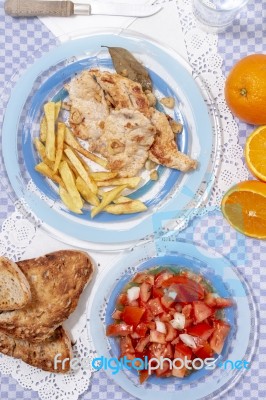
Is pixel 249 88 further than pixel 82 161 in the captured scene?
No


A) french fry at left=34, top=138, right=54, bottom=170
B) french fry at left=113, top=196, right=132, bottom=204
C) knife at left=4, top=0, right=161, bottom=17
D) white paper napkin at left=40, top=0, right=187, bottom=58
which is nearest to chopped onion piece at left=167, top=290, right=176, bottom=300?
french fry at left=113, top=196, right=132, bottom=204

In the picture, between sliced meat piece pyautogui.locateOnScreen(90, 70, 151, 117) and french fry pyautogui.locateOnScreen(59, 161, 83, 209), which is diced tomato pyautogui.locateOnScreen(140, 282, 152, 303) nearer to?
french fry pyautogui.locateOnScreen(59, 161, 83, 209)

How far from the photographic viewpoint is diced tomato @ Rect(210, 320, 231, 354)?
1843mm

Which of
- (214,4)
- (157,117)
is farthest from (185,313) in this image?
(214,4)

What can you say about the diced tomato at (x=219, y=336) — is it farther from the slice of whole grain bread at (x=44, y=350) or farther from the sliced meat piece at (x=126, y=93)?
the sliced meat piece at (x=126, y=93)

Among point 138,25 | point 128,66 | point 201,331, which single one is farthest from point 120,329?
point 138,25

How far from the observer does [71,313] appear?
1861 mm

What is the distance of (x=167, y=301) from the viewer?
182 centimetres

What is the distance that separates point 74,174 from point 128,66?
38 cm

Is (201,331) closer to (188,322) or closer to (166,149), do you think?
(188,322)

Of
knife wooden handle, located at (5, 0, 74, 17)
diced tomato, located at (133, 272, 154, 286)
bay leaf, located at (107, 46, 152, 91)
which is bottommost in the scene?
diced tomato, located at (133, 272, 154, 286)

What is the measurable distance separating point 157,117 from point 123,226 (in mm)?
362

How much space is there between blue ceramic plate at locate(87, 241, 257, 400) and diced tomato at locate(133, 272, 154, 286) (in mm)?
20

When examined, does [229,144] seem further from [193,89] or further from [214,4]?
[214,4]
